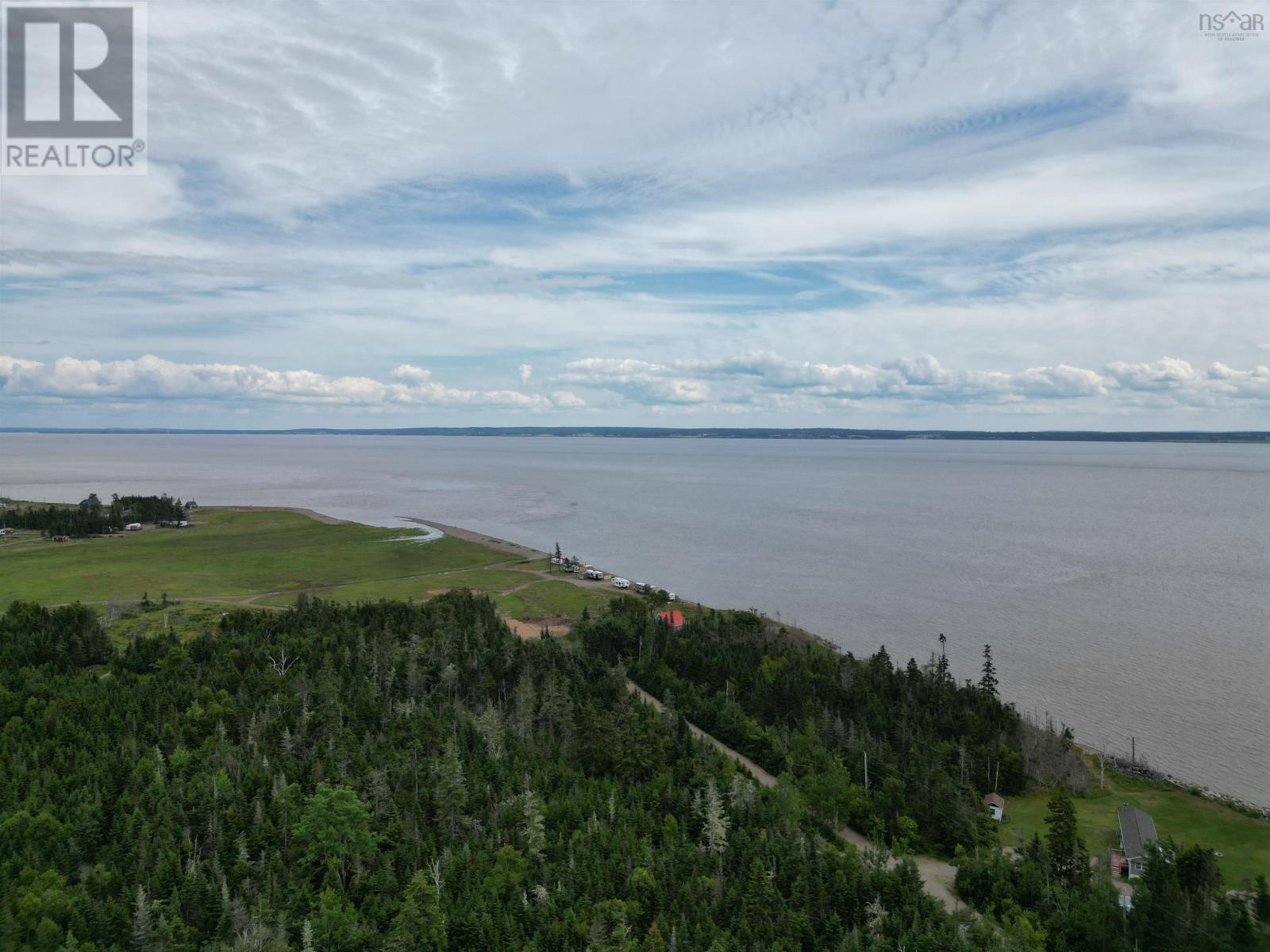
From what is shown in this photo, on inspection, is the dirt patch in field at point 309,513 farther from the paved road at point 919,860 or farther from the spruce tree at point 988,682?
the spruce tree at point 988,682

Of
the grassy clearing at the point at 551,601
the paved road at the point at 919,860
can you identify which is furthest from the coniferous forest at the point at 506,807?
the grassy clearing at the point at 551,601

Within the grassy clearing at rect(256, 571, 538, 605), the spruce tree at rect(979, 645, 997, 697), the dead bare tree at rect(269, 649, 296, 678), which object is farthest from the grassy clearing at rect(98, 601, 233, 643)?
the spruce tree at rect(979, 645, 997, 697)

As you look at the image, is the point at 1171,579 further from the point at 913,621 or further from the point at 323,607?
the point at 323,607

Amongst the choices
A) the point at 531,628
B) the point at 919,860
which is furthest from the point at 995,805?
the point at 531,628

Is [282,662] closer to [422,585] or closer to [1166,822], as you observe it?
[422,585]

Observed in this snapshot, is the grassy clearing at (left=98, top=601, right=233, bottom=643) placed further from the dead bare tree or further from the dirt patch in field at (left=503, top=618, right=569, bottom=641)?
the dirt patch in field at (left=503, top=618, right=569, bottom=641)

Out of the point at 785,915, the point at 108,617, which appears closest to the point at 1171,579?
the point at 785,915
